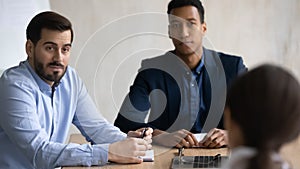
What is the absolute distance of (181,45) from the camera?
250 cm

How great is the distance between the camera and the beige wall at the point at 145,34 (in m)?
3.47

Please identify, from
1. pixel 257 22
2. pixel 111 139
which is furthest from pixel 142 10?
pixel 111 139

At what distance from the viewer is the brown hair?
0.77 m

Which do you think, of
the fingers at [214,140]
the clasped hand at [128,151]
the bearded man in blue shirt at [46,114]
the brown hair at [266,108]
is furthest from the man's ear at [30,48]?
the brown hair at [266,108]

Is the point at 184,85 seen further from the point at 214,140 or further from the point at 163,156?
the point at 163,156

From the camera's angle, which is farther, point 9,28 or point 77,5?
point 77,5

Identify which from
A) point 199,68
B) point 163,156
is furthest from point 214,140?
point 199,68

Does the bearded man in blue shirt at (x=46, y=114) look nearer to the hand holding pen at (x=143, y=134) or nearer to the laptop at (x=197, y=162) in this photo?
the hand holding pen at (x=143, y=134)

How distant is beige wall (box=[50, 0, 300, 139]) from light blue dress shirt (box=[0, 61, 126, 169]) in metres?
0.97

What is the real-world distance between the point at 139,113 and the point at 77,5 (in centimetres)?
124

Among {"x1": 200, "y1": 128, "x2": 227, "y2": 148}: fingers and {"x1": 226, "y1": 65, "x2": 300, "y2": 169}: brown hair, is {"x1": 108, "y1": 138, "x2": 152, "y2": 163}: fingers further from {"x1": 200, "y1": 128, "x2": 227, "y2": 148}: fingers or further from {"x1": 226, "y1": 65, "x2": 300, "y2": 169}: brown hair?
{"x1": 226, "y1": 65, "x2": 300, "y2": 169}: brown hair

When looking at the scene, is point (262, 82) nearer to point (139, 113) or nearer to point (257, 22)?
point (139, 113)

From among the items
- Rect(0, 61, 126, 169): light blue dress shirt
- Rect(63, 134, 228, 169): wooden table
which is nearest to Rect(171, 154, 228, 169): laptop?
Rect(63, 134, 228, 169): wooden table

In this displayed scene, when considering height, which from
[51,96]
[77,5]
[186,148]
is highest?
[77,5]
